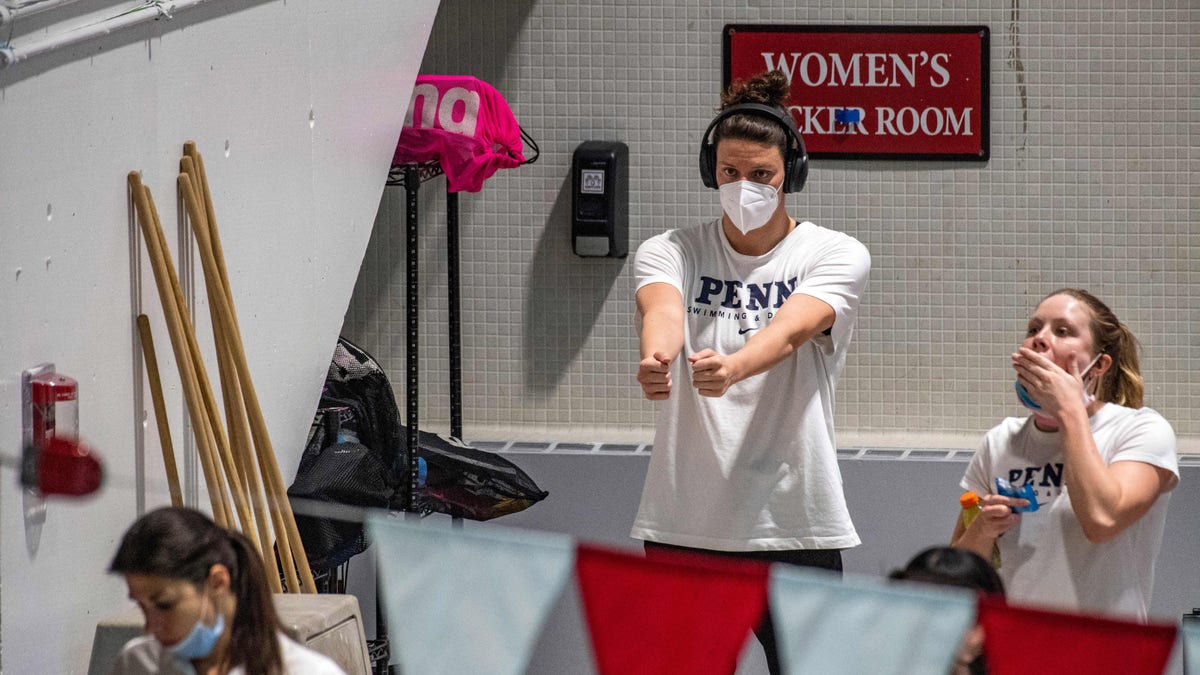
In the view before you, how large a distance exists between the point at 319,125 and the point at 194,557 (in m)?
1.81

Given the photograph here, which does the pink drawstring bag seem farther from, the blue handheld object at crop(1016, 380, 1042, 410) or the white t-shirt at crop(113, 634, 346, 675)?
the white t-shirt at crop(113, 634, 346, 675)

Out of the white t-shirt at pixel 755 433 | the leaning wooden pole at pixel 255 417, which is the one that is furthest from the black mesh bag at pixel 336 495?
the white t-shirt at pixel 755 433

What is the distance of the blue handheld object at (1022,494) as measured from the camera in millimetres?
2072

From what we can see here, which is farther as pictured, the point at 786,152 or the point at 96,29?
the point at 786,152

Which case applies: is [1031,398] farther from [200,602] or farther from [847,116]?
[847,116]

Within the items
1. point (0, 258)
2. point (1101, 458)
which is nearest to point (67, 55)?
point (0, 258)

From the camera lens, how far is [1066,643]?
→ 4.65ft

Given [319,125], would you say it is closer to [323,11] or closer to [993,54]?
[323,11]

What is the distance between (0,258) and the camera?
2.21 meters

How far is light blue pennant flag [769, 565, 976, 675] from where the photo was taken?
4.83 ft

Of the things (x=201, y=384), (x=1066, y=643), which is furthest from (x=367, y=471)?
(x=1066, y=643)

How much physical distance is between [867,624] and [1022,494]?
683 millimetres

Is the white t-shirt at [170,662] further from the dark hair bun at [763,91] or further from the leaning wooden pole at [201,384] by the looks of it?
the dark hair bun at [763,91]

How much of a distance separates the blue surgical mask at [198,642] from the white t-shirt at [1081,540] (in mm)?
1112
